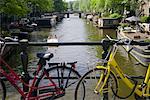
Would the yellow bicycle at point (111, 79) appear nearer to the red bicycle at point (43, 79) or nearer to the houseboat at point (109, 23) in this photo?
the red bicycle at point (43, 79)

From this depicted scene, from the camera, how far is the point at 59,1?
145m

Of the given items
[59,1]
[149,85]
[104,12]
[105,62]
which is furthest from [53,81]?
[59,1]

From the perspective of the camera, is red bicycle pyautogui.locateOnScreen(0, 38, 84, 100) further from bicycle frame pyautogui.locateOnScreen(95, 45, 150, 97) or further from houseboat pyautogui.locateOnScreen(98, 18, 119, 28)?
houseboat pyautogui.locateOnScreen(98, 18, 119, 28)

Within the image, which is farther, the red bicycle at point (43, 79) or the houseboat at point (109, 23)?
the houseboat at point (109, 23)

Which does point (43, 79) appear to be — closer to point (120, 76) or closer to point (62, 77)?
point (62, 77)

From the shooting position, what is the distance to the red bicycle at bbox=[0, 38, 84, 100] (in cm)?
522

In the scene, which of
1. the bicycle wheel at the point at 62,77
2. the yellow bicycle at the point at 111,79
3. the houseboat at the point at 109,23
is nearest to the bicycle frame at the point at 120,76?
the yellow bicycle at the point at 111,79

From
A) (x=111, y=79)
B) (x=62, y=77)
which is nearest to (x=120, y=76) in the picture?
(x=111, y=79)

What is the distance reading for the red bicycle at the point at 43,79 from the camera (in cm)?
522

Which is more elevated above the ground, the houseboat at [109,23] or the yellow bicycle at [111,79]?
the yellow bicycle at [111,79]

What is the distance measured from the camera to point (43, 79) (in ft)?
17.3

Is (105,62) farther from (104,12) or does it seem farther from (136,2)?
(104,12)

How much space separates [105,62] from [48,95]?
98cm

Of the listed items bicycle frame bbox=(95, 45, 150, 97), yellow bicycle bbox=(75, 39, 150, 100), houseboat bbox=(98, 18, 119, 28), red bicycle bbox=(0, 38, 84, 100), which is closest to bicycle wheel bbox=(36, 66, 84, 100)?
red bicycle bbox=(0, 38, 84, 100)
